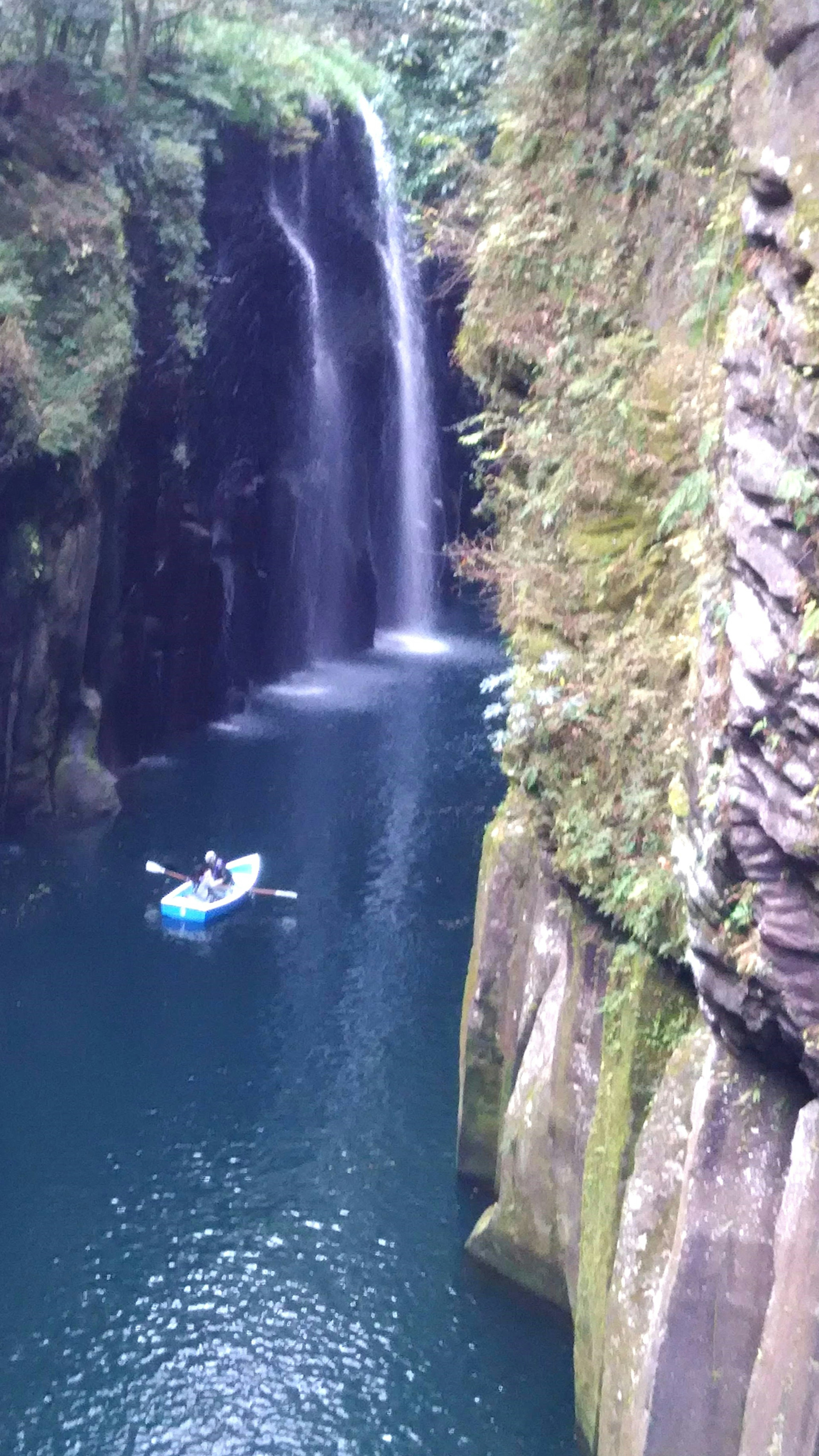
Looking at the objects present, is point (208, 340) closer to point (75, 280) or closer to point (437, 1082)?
point (75, 280)

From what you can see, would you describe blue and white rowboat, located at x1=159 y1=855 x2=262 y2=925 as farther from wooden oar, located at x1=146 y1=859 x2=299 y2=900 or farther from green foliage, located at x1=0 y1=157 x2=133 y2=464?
green foliage, located at x1=0 y1=157 x2=133 y2=464

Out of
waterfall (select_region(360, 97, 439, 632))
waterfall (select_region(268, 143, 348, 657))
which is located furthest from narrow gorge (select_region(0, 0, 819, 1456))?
waterfall (select_region(268, 143, 348, 657))

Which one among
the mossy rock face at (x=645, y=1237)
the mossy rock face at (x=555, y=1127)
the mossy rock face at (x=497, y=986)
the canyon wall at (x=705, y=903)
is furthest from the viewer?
the mossy rock face at (x=497, y=986)

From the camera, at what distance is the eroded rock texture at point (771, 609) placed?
526 cm

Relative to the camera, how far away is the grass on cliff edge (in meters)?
8.16

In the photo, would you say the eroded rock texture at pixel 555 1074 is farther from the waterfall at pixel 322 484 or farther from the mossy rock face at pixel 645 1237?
the waterfall at pixel 322 484

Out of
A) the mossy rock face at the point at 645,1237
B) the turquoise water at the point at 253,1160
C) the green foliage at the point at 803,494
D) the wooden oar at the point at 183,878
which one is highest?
the green foliage at the point at 803,494

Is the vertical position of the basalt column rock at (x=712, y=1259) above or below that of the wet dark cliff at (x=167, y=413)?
below

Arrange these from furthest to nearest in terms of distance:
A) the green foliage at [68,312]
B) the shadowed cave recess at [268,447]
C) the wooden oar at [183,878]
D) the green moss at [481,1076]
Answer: the shadowed cave recess at [268,447] < the green foliage at [68,312] < the wooden oar at [183,878] < the green moss at [481,1076]

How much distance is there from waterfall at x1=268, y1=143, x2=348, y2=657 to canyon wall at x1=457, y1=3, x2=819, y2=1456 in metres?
20.9

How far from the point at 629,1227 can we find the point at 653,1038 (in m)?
1.15

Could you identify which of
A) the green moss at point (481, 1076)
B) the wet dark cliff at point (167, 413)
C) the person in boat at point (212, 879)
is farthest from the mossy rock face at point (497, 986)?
the wet dark cliff at point (167, 413)

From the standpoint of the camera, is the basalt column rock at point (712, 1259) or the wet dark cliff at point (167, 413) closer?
the basalt column rock at point (712, 1259)

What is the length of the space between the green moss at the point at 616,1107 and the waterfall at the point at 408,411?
2517 centimetres
